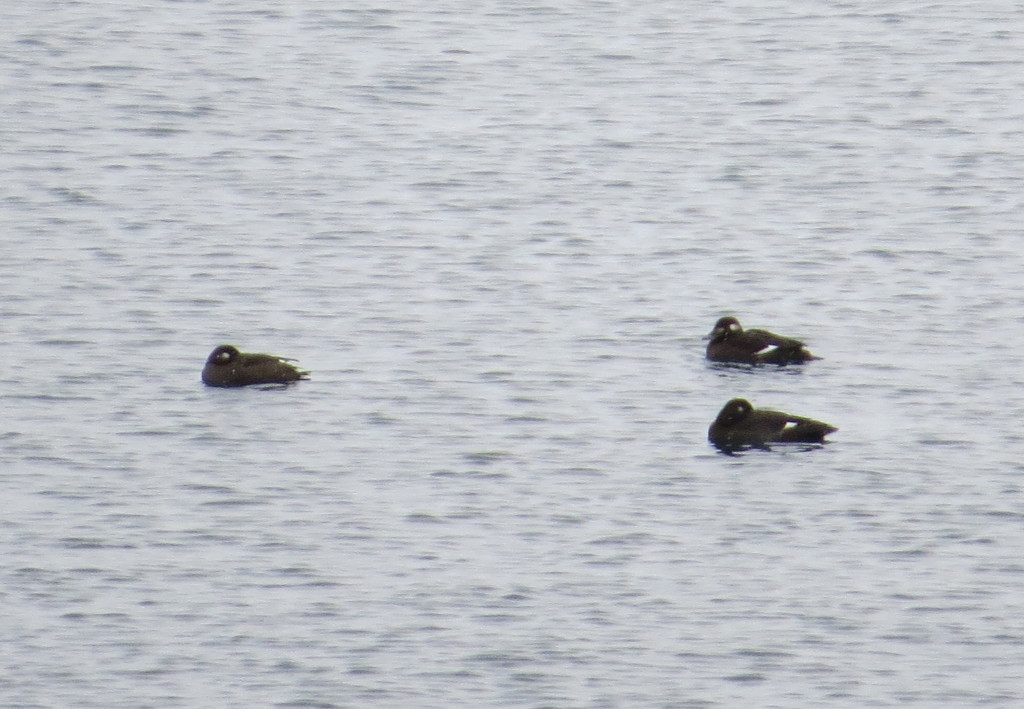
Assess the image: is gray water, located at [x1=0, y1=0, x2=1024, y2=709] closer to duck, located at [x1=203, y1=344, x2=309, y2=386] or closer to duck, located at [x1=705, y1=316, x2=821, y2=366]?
duck, located at [x1=203, y1=344, x2=309, y2=386]

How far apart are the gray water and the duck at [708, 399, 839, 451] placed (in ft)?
0.63

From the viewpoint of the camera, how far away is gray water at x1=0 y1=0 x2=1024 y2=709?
13.2 m

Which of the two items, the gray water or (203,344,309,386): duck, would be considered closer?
the gray water

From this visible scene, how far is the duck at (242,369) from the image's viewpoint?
62.7 ft

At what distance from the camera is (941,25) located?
134ft

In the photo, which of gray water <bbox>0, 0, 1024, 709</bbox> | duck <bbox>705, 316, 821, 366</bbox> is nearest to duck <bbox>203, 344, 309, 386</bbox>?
gray water <bbox>0, 0, 1024, 709</bbox>

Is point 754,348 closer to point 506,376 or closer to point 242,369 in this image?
point 506,376

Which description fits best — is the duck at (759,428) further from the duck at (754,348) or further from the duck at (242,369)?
the duck at (242,369)

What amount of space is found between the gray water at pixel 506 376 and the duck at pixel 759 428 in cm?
19

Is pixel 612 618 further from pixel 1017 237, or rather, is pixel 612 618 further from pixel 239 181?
pixel 239 181

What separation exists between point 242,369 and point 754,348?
454 centimetres

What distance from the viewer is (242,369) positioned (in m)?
19.1

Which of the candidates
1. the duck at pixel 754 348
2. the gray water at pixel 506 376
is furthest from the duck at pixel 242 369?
the duck at pixel 754 348

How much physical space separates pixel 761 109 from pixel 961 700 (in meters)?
23.1
